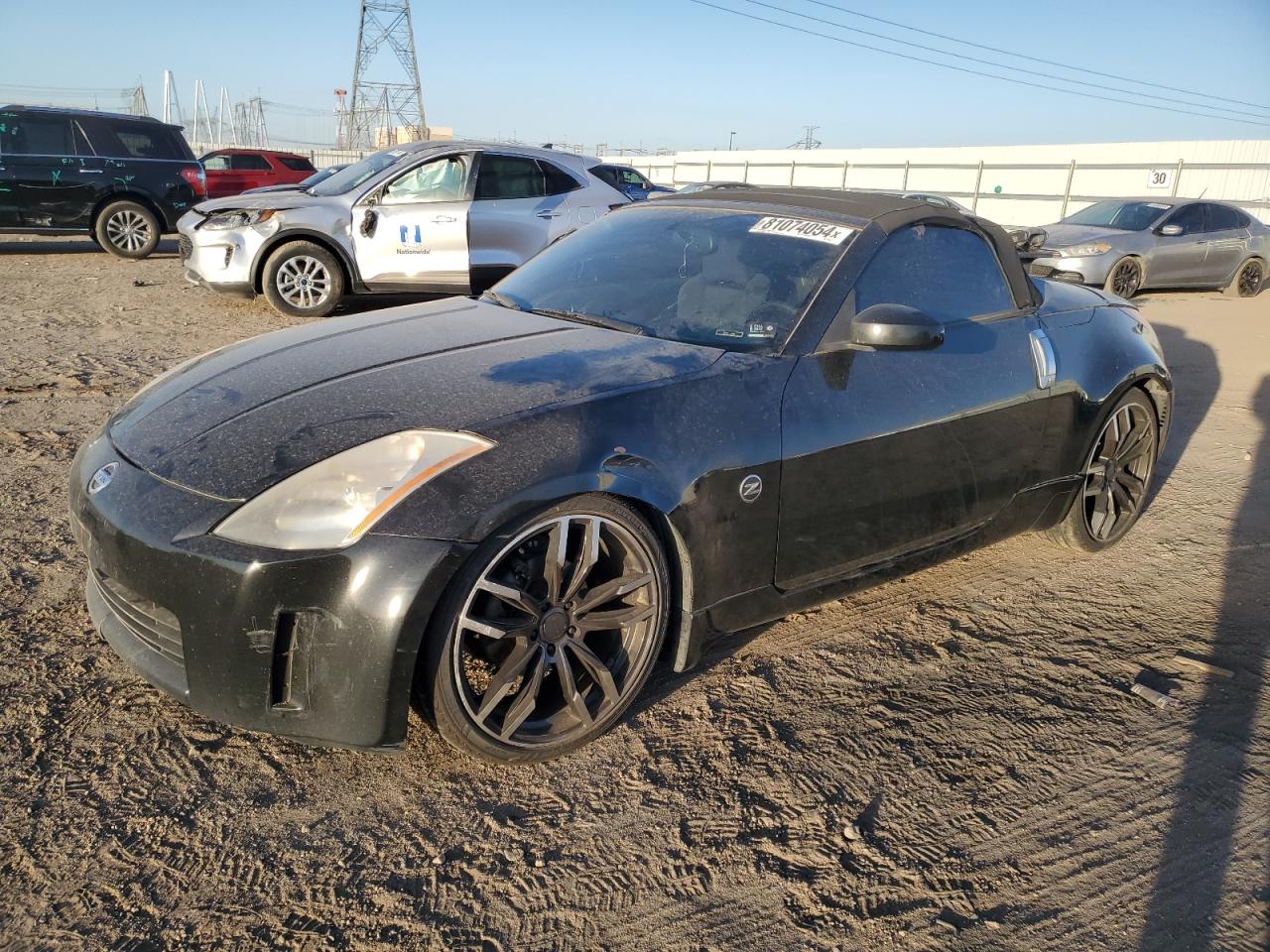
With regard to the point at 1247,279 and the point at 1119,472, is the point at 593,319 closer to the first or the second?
the point at 1119,472

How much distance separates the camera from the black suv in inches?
473

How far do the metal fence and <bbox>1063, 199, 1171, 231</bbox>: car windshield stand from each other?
584cm

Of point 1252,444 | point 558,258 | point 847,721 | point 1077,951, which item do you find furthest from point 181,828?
point 1252,444

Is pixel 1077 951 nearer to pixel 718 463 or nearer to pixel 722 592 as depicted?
pixel 722 592

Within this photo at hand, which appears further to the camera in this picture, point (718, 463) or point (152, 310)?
point (152, 310)

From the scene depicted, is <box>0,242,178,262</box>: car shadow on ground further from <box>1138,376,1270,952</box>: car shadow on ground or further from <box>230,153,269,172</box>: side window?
<box>1138,376,1270,952</box>: car shadow on ground

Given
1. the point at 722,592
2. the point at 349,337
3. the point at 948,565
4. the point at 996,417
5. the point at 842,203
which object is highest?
the point at 842,203

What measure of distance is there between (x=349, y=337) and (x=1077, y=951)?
106 inches

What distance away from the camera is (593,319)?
3.21 meters

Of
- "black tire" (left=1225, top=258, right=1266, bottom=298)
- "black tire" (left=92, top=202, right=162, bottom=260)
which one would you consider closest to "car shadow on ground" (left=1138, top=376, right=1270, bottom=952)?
"black tire" (left=1225, top=258, right=1266, bottom=298)

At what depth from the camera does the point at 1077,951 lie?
6.51ft

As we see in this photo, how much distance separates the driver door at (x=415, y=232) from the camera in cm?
841

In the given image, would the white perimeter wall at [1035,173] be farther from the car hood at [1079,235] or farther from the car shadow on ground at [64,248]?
the car shadow on ground at [64,248]

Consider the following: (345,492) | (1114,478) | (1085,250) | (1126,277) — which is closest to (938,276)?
(1114,478)
